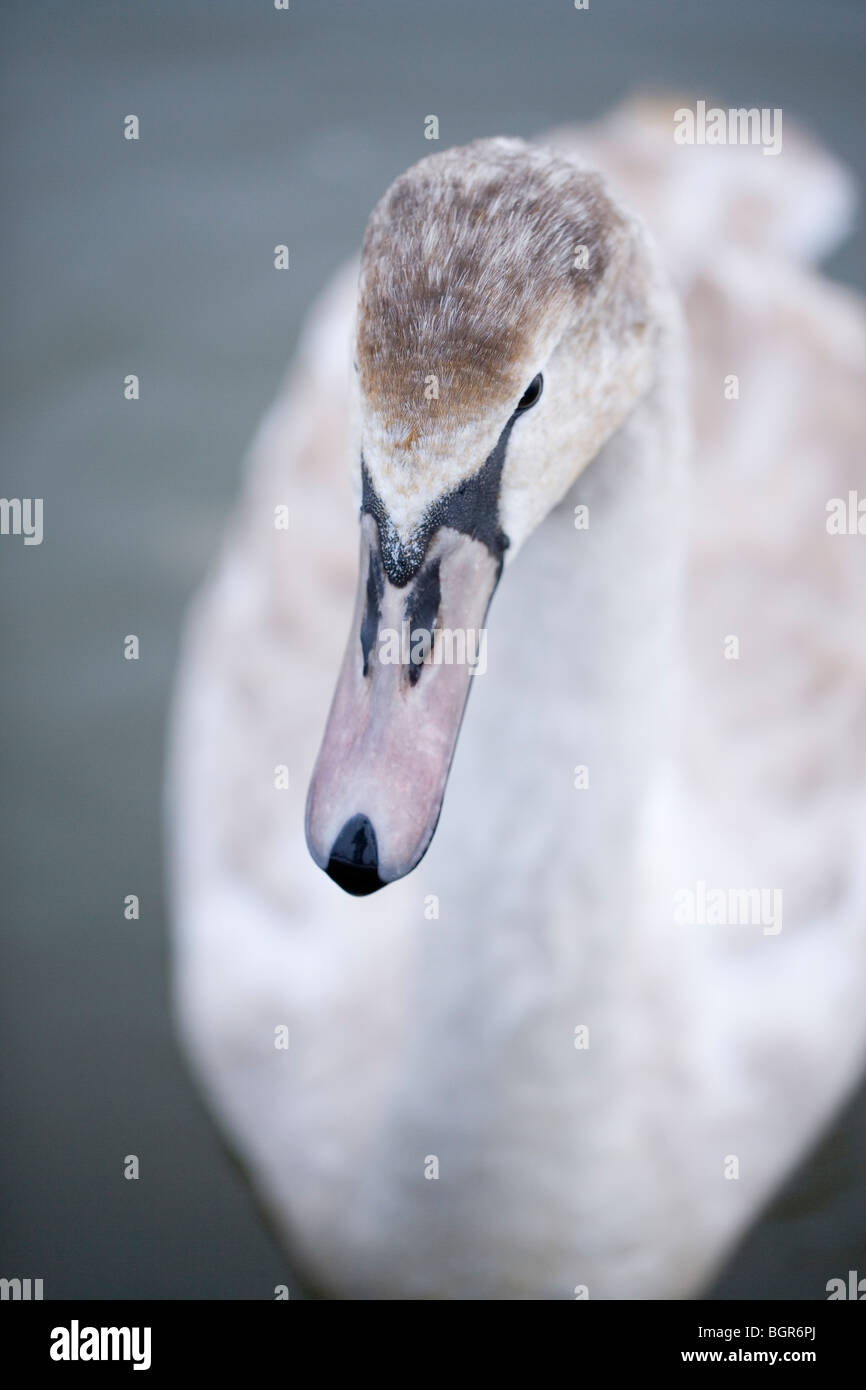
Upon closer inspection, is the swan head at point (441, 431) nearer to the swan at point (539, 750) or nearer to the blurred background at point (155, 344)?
the swan at point (539, 750)

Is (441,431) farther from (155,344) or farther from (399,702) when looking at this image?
(155,344)

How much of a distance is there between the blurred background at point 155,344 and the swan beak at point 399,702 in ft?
4.46

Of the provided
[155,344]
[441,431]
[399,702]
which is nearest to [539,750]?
[399,702]

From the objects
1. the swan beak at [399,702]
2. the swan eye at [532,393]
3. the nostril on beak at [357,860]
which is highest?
the swan eye at [532,393]

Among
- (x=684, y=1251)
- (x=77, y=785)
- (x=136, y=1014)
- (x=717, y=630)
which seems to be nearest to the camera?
(x=684, y=1251)

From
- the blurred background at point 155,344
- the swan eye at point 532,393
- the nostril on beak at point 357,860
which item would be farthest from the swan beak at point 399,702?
the blurred background at point 155,344

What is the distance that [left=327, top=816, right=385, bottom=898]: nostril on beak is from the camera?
1.14m

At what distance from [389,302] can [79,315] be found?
8.15 ft

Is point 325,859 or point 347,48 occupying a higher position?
point 347,48

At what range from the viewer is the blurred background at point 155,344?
245 cm
